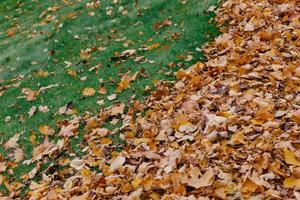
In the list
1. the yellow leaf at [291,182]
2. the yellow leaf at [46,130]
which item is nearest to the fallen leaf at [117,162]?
the yellow leaf at [46,130]

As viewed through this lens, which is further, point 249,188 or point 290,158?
point 290,158

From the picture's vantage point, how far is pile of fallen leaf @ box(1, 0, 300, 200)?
405 centimetres

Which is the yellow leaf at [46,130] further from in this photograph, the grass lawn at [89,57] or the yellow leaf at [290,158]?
the yellow leaf at [290,158]

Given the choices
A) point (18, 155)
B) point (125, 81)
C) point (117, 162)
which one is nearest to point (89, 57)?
point (125, 81)

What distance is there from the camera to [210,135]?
464 centimetres

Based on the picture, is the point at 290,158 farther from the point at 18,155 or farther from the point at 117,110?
the point at 18,155

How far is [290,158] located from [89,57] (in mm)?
4743

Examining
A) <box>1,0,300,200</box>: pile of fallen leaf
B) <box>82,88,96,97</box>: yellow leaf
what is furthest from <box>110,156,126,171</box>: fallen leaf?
<box>82,88,96,97</box>: yellow leaf

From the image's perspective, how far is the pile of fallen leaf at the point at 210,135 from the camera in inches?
159

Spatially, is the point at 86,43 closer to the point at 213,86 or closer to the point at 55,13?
the point at 55,13

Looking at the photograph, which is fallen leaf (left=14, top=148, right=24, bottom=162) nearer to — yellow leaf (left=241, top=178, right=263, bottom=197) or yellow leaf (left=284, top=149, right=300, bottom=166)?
yellow leaf (left=241, top=178, right=263, bottom=197)

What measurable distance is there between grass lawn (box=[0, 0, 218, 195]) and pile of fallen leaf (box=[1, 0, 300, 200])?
1.07 feet

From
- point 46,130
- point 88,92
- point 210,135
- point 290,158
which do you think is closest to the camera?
point 290,158

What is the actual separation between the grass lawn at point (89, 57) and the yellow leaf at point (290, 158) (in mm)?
2384
